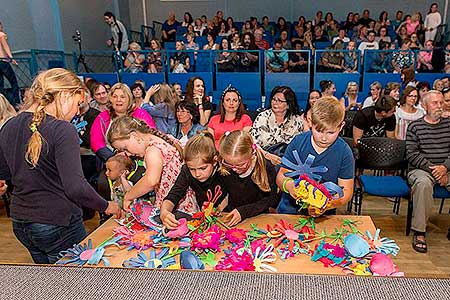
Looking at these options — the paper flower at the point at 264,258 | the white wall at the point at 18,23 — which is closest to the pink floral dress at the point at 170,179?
the paper flower at the point at 264,258

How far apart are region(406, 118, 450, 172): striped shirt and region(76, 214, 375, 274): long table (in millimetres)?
1738

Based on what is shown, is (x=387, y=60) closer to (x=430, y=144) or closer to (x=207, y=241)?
(x=430, y=144)

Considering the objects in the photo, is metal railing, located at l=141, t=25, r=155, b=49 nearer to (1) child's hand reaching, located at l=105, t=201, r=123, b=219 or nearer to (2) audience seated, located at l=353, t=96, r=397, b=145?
(2) audience seated, located at l=353, t=96, r=397, b=145

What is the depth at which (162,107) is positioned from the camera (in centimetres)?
425

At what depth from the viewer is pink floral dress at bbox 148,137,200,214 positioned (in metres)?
2.11

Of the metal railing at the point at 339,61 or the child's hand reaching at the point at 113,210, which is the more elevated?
the metal railing at the point at 339,61

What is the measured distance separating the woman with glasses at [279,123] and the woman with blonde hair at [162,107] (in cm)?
96

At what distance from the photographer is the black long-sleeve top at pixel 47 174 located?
5.08 feet

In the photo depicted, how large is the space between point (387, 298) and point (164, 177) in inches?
64.4

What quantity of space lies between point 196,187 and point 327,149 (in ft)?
2.48

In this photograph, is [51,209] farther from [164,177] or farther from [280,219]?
[280,219]

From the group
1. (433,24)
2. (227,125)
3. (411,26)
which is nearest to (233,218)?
(227,125)

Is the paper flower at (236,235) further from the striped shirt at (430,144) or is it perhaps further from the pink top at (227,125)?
the striped shirt at (430,144)

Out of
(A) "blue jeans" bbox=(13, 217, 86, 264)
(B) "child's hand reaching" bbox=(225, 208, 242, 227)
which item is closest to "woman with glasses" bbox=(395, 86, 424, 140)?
(B) "child's hand reaching" bbox=(225, 208, 242, 227)
